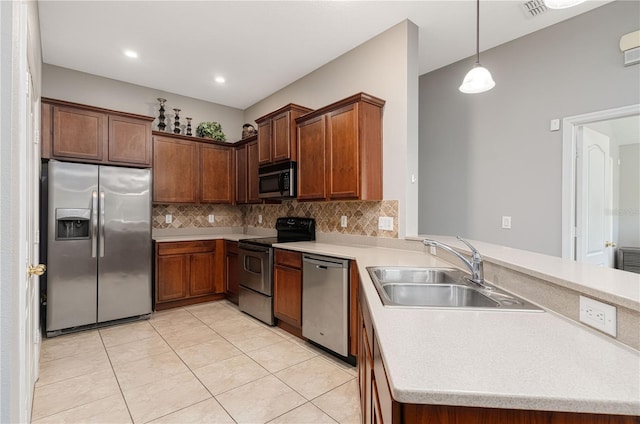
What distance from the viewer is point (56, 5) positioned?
8.42ft

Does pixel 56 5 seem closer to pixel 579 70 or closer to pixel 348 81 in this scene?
pixel 348 81

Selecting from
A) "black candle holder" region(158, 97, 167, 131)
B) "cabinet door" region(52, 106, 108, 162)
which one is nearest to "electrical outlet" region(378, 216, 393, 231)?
"cabinet door" region(52, 106, 108, 162)

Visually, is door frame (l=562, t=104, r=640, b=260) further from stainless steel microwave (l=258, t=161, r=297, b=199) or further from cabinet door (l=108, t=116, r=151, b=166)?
cabinet door (l=108, t=116, r=151, b=166)

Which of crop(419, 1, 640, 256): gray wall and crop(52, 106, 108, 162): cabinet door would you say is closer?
crop(419, 1, 640, 256): gray wall

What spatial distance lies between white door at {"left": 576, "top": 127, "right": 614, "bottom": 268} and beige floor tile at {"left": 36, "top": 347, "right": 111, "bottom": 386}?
168 inches

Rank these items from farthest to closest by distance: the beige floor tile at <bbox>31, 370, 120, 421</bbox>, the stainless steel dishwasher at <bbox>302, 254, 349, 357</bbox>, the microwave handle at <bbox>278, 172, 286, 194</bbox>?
the microwave handle at <bbox>278, 172, 286, 194</bbox>, the stainless steel dishwasher at <bbox>302, 254, 349, 357</bbox>, the beige floor tile at <bbox>31, 370, 120, 421</bbox>

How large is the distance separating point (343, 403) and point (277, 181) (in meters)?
2.42

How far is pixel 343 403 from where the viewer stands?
2.02 metres

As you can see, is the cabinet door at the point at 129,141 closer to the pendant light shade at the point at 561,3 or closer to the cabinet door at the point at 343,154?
the cabinet door at the point at 343,154

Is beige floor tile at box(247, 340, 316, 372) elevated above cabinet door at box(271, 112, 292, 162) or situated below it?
below

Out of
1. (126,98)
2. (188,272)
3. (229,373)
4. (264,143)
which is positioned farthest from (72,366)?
(126,98)

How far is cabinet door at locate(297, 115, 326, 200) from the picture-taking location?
10.3 feet

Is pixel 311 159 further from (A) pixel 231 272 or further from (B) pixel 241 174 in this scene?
(A) pixel 231 272

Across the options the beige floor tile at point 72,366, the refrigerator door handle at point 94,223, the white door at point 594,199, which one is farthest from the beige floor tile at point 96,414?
the white door at point 594,199
